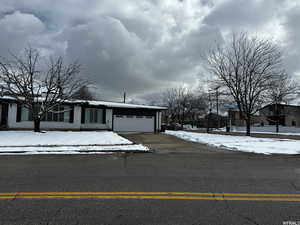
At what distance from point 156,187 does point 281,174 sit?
4.05 m

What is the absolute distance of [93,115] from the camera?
75.7 ft

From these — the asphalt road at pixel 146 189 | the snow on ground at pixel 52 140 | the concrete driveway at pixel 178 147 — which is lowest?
the concrete driveway at pixel 178 147

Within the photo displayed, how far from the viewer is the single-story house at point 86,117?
19.7 metres

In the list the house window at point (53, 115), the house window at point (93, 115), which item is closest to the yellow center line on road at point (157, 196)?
the house window at point (53, 115)

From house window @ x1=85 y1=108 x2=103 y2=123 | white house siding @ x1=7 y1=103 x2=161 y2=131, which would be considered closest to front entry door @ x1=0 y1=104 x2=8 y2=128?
white house siding @ x1=7 y1=103 x2=161 y2=131

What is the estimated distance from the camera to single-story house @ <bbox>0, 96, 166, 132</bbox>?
64.6 ft

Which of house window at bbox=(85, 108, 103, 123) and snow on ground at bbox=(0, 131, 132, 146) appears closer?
snow on ground at bbox=(0, 131, 132, 146)

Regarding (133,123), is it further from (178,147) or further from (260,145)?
(260,145)

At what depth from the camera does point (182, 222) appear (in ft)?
9.94

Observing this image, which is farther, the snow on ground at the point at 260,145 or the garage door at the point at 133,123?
the garage door at the point at 133,123

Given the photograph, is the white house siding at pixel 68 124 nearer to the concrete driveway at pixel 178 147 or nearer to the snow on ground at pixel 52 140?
the snow on ground at pixel 52 140

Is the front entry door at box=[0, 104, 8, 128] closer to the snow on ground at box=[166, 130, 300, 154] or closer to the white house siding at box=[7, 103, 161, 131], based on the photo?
the white house siding at box=[7, 103, 161, 131]

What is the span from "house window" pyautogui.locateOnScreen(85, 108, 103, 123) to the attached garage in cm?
162

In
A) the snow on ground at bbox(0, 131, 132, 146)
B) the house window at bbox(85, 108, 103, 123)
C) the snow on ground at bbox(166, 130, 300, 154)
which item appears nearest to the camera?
the snow on ground at bbox(166, 130, 300, 154)
